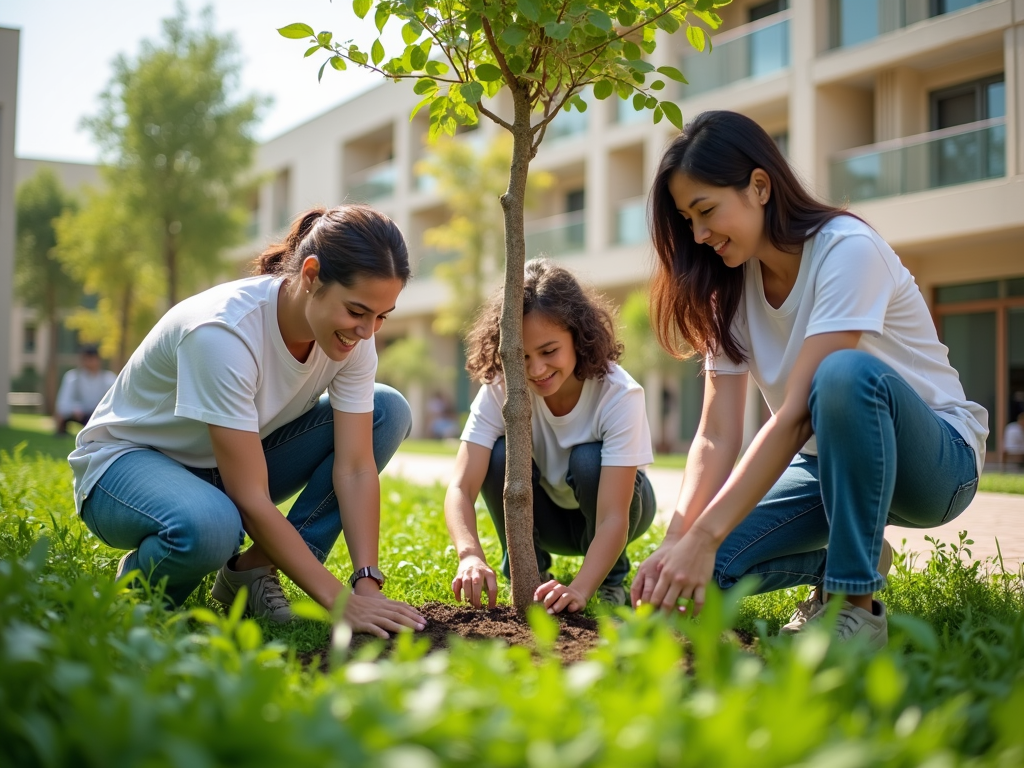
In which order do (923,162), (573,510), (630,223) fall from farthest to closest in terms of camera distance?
(630,223) → (923,162) → (573,510)

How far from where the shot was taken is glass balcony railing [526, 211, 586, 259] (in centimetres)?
1828

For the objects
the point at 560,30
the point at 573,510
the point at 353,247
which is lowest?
the point at 573,510

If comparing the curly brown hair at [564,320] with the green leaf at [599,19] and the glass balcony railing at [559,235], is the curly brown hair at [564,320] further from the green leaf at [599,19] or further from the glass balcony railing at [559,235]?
the glass balcony railing at [559,235]

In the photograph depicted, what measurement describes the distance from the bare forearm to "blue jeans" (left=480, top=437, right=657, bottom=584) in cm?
49

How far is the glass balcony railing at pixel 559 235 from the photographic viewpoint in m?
18.3

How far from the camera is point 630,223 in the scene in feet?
55.4

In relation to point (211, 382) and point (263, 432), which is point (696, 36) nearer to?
point (211, 382)

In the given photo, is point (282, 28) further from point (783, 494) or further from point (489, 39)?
point (783, 494)

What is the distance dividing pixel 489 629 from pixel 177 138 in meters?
19.3

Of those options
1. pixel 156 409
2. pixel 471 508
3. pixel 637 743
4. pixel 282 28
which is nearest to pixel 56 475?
pixel 156 409

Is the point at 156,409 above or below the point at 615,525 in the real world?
above

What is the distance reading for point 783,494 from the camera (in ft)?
9.04

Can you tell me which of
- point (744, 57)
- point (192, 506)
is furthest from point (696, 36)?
point (744, 57)

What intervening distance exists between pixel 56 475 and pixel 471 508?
164 inches
